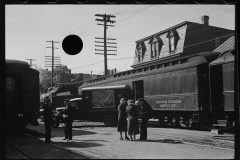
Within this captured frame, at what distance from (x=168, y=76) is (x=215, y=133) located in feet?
15.8

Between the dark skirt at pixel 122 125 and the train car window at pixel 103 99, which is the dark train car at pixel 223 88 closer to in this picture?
the dark skirt at pixel 122 125

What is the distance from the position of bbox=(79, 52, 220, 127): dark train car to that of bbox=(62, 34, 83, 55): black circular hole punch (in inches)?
465

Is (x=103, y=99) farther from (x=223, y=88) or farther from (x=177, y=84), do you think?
(x=223, y=88)

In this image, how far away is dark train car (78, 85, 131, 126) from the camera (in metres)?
19.0

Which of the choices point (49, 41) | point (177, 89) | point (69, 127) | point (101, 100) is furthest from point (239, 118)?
point (101, 100)

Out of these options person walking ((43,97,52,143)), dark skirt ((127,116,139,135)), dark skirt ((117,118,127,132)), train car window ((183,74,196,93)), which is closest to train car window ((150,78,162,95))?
train car window ((183,74,196,93))

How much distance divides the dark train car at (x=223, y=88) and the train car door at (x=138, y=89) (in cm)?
619

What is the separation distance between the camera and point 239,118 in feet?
12.6

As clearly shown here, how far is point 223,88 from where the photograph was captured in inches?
512

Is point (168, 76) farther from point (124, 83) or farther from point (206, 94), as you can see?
point (124, 83)

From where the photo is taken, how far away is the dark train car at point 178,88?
1469 centimetres

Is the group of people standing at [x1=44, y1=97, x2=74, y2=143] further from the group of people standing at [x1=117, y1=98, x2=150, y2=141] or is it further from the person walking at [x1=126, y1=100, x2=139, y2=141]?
the person walking at [x1=126, y1=100, x2=139, y2=141]

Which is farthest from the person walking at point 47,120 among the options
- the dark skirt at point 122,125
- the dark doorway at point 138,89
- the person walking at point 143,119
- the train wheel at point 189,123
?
the dark doorway at point 138,89

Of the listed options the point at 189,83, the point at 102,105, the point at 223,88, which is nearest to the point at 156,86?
the point at 189,83
